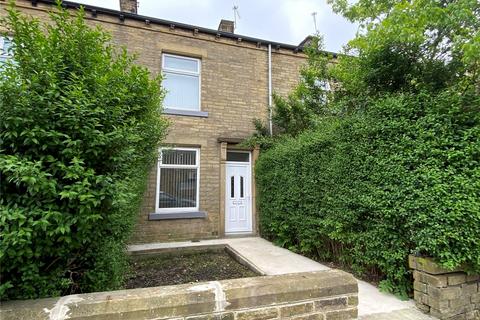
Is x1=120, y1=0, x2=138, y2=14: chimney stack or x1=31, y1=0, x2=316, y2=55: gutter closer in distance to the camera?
x1=31, y1=0, x2=316, y2=55: gutter

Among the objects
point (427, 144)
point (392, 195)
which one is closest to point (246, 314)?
point (392, 195)

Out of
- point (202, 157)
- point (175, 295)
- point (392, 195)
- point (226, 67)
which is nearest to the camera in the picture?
point (175, 295)

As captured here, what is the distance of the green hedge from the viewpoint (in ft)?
8.93

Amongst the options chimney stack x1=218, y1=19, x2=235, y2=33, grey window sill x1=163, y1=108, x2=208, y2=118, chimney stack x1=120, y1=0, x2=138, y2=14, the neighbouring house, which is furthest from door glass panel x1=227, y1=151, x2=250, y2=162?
chimney stack x1=120, y1=0, x2=138, y2=14

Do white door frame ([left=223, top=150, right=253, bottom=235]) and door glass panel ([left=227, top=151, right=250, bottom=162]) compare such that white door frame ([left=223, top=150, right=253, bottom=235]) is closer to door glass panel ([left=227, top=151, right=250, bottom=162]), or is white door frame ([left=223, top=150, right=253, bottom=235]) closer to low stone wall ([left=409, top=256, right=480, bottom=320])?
door glass panel ([left=227, top=151, right=250, bottom=162])

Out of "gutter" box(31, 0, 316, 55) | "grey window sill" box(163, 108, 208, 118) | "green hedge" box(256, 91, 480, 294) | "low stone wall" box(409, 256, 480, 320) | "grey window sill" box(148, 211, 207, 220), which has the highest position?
"gutter" box(31, 0, 316, 55)

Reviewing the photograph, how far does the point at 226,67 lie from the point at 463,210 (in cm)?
699

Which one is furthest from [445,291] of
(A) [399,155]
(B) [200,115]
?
(B) [200,115]

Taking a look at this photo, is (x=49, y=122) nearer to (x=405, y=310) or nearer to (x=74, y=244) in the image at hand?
(x=74, y=244)

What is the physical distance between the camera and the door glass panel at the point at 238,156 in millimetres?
7883

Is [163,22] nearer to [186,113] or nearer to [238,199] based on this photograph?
[186,113]

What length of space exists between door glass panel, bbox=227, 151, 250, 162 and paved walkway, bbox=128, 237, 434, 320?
243 centimetres

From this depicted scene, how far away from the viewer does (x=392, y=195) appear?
10.7 ft

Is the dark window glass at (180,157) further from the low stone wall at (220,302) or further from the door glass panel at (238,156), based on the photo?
the low stone wall at (220,302)
